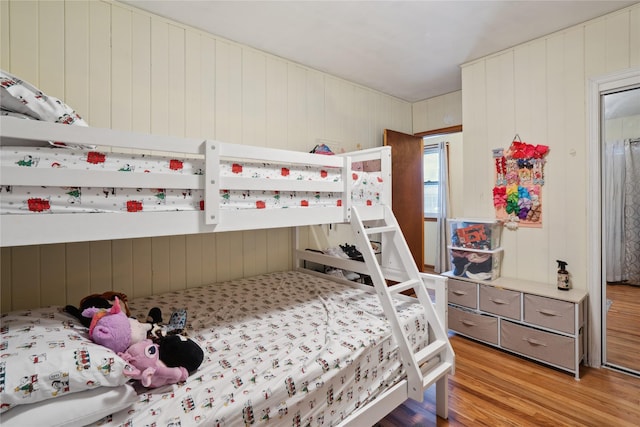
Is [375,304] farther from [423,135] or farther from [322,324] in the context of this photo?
[423,135]

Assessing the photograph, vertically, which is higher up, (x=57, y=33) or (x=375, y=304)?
(x=57, y=33)

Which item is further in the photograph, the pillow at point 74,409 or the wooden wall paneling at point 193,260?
the wooden wall paneling at point 193,260

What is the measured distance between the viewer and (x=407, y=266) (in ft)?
6.49

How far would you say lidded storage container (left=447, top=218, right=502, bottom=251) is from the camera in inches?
110

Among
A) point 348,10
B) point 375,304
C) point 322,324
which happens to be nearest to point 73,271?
point 322,324

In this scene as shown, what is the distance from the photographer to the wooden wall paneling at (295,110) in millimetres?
2920

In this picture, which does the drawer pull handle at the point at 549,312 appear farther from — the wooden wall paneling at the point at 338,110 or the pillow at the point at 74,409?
the pillow at the point at 74,409

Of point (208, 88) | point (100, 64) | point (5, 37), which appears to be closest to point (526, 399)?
point (208, 88)

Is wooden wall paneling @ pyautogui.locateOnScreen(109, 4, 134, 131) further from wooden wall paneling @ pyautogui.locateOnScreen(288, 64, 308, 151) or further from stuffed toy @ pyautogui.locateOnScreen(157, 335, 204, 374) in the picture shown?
stuffed toy @ pyautogui.locateOnScreen(157, 335, 204, 374)

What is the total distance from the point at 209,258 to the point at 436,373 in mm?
1783

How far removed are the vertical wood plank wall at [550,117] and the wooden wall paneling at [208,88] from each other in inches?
94.0

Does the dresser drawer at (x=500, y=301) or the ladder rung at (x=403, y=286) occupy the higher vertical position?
the ladder rung at (x=403, y=286)

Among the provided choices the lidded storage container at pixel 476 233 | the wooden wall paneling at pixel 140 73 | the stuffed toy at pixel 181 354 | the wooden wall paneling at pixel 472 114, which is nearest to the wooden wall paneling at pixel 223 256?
the wooden wall paneling at pixel 140 73

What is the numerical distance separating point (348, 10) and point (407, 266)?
178 cm
